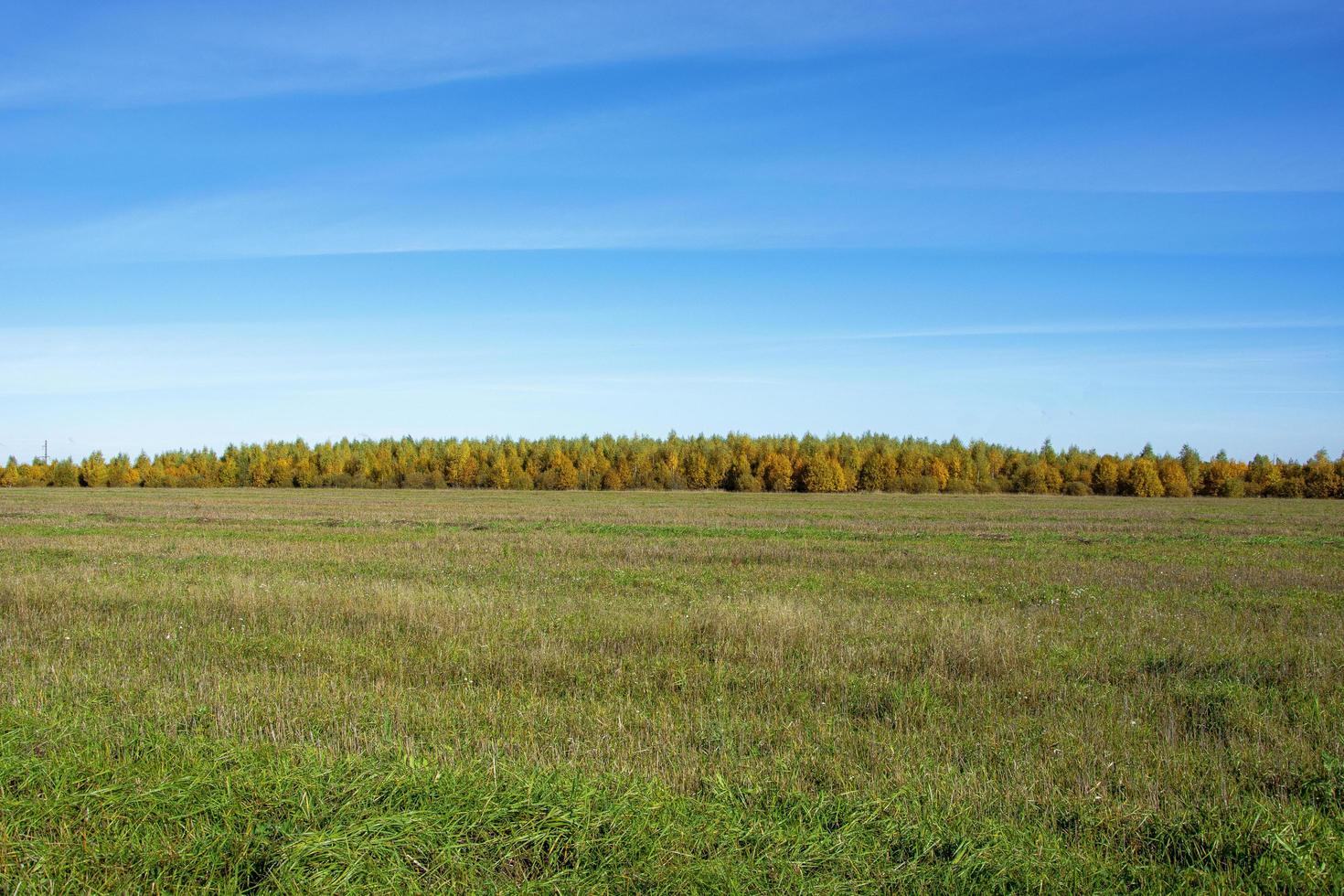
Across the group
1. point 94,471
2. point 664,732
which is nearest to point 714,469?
point 94,471

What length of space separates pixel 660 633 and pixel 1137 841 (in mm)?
6651

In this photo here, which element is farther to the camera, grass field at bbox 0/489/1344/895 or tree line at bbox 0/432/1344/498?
tree line at bbox 0/432/1344/498

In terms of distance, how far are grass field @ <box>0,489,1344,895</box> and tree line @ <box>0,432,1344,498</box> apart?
297 feet

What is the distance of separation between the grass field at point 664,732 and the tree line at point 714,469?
9062 centimetres

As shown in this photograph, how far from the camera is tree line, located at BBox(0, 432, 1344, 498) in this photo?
10531 cm

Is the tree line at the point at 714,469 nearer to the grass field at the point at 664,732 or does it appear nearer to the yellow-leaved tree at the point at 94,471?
the yellow-leaved tree at the point at 94,471

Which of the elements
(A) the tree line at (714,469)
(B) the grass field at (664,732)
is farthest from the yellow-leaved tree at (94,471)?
(B) the grass field at (664,732)

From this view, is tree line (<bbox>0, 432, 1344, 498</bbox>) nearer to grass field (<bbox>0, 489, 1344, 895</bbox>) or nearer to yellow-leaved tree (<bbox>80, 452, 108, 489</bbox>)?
yellow-leaved tree (<bbox>80, 452, 108, 489</bbox>)

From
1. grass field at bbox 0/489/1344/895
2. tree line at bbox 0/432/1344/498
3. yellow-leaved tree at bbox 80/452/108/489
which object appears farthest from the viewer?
yellow-leaved tree at bbox 80/452/108/489

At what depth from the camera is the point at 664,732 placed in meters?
7.10

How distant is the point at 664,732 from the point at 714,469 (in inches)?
4077

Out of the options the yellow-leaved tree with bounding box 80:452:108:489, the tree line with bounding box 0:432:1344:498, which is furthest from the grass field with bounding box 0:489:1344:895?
the yellow-leaved tree with bounding box 80:452:108:489

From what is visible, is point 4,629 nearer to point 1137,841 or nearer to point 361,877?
point 361,877

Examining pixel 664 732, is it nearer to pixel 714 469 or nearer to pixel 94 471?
pixel 714 469
